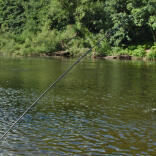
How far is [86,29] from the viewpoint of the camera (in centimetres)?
4659

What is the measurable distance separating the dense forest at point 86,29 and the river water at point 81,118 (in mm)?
21945

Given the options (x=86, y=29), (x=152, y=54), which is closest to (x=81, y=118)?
(x=152, y=54)

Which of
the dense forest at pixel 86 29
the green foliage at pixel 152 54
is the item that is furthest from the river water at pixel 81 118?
the dense forest at pixel 86 29

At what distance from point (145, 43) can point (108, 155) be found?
37112mm

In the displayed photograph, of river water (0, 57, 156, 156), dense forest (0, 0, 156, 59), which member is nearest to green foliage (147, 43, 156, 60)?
dense forest (0, 0, 156, 59)

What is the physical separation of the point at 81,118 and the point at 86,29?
35305mm

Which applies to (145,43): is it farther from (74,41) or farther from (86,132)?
(86,132)

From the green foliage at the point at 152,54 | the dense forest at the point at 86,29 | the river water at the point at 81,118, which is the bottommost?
the river water at the point at 81,118

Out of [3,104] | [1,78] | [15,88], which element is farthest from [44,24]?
[3,104]

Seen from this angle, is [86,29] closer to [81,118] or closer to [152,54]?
[152,54]

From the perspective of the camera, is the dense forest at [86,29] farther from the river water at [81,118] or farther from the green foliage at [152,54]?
the river water at [81,118]

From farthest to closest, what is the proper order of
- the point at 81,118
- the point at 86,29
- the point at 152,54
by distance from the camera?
1. the point at 86,29
2. the point at 152,54
3. the point at 81,118

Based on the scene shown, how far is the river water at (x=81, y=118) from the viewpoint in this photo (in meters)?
9.09

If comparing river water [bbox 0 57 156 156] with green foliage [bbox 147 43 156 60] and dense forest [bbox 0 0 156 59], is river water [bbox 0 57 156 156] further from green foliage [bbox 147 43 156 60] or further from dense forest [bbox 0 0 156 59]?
dense forest [bbox 0 0 156 59]
